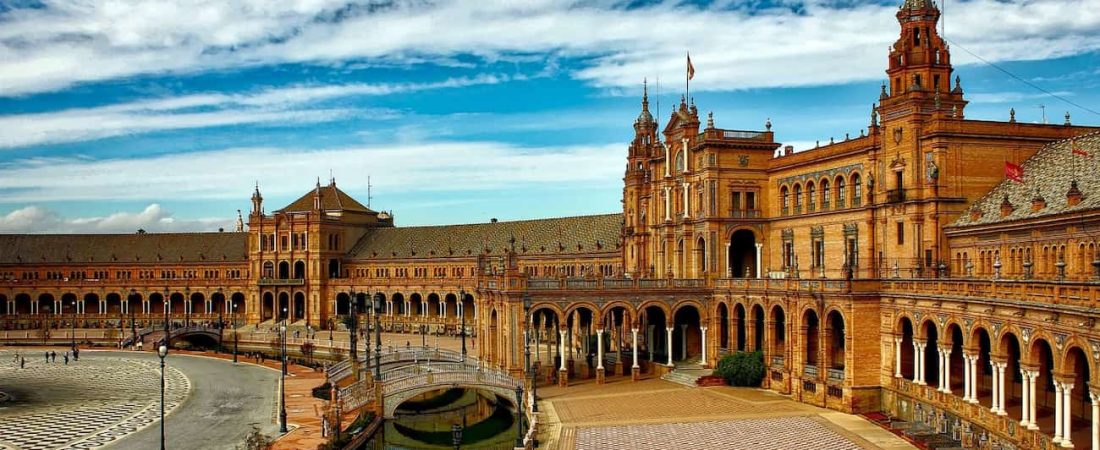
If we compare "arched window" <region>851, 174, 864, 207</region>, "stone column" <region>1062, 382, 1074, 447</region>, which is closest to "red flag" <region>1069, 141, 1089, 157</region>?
"arched window" <region>851, 174, 864, 207</region>

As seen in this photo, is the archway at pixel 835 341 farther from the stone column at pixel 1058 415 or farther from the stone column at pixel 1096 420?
the stone column at pixel 1096 420

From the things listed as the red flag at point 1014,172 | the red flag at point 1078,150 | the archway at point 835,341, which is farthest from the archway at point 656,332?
the red flag at point 1078,150

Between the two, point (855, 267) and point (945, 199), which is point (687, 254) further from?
point (945, 199)

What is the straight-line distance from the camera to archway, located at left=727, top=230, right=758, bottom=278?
7444 cm

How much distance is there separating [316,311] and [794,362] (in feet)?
266

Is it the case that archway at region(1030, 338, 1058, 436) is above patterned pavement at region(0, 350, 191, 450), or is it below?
above

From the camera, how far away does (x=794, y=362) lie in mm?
59781

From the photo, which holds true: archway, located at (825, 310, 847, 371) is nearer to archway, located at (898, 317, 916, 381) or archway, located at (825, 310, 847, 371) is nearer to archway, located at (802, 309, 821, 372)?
archway, located at (802, 309, 821, 372)

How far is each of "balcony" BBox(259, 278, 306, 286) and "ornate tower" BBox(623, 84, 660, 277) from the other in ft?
173

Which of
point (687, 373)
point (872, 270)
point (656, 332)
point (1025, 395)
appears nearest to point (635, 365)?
point (687, 373)

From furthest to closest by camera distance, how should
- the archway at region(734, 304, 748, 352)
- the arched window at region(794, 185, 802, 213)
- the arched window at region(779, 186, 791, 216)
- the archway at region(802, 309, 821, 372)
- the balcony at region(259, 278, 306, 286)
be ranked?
the balcony at region(259, 278, 306, 286) → the arched window at region(779, 186, 791, 216) → the arched window at region(794, 185, 802, 213) → the archway at region(734, 304, 748, 352) → the archway at region(802, 309, 821, 372)

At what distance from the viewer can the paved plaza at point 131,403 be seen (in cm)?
5288

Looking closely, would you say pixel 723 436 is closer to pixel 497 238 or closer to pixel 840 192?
pixel 840 192

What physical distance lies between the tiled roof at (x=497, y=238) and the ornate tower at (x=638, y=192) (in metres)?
14.1
